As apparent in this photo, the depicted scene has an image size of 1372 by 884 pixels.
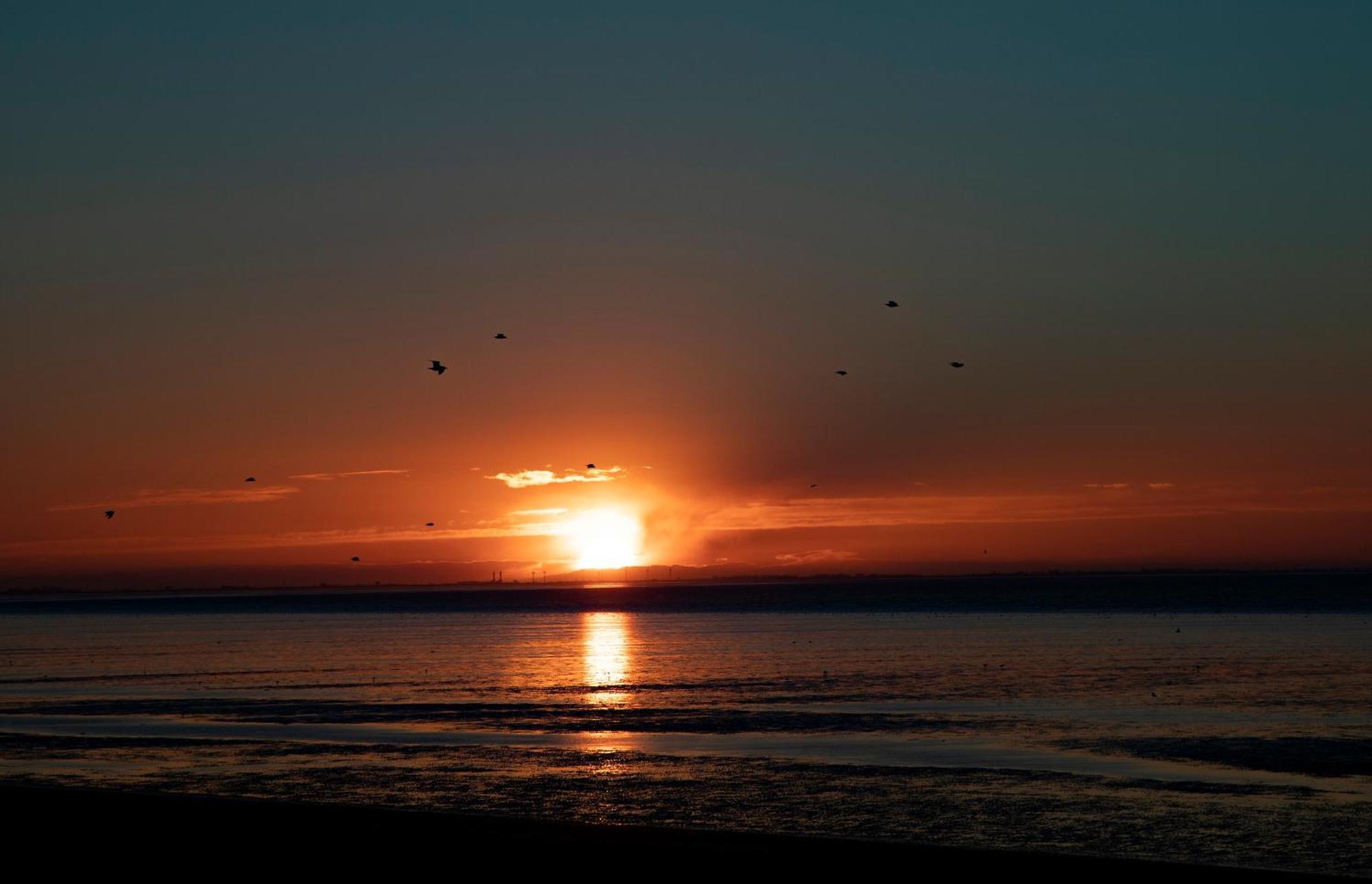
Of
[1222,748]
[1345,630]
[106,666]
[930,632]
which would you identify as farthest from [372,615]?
[1222,748]

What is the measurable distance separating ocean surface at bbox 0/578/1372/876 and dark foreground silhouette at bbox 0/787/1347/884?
10.7 ft

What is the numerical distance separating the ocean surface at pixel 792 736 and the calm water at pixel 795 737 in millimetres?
126

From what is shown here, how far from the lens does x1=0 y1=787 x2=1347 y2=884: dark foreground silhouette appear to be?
18031 millimetres

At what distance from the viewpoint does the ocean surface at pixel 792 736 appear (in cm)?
2441

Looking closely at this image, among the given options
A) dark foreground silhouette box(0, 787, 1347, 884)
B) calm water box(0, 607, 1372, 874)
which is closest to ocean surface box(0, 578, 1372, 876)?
calm water box(0, 607, 1372, 874)

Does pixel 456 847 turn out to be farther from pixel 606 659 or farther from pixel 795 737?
pixel 606 659

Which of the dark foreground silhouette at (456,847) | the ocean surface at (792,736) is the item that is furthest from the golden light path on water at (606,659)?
the dark foreground silhouette at (456,847)

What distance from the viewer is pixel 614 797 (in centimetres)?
2634

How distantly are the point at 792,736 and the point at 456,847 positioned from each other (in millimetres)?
17412

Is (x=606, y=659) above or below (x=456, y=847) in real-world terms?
below

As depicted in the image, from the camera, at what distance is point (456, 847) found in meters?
19.5

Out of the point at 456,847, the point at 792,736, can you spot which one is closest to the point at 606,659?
the point at 792,736

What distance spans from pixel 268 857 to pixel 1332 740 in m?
25.8

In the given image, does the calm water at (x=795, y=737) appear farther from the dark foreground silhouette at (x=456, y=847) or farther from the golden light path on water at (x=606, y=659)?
the dark foreground silhouette at (x=456, y=847)
